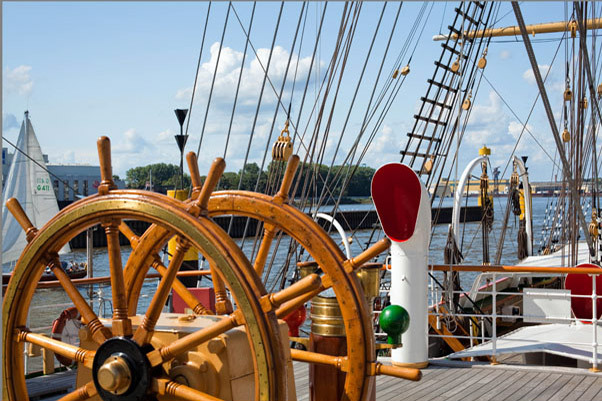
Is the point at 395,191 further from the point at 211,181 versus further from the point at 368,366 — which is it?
the point at 211,181

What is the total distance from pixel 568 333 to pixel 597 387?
138cm

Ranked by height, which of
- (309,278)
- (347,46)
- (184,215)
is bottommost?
(309,278)

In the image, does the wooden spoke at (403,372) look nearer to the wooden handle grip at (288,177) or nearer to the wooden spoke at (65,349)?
the wooden handle grip at (288,177)

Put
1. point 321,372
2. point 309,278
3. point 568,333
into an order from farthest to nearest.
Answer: point 568,333, point 321,372, point 309,278

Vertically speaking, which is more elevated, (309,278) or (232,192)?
(232,192)

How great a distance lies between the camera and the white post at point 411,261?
4840 mm

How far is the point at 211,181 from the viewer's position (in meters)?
2.66

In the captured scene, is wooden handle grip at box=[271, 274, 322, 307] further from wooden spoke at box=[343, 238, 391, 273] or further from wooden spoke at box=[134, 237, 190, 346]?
wooden spoke at box=[343, 238, 391, 273]

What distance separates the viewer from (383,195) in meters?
4.71

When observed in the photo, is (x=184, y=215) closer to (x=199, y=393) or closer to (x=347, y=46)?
(x=199, y=393)

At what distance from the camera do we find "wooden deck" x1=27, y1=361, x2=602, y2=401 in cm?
445

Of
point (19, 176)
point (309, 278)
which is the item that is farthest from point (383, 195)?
point (19, 176)

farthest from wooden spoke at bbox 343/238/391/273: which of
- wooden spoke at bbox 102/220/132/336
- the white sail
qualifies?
the white sail

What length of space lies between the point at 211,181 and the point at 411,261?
2.70 metres
